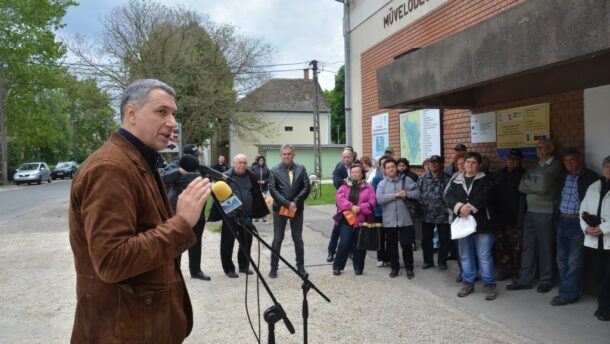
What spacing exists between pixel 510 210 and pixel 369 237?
6.73 feet

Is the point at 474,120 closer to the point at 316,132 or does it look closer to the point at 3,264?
the point at 3,264

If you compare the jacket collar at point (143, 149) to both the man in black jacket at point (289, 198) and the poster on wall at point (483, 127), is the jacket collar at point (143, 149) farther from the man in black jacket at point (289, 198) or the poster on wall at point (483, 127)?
the poster on wall at point (483, 127)

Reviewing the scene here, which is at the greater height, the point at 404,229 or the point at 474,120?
the point at 474,120

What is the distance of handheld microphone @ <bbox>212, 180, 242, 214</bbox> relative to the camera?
2.48 m

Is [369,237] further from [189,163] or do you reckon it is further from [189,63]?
[189,63]

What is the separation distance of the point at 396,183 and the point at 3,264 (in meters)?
6.98

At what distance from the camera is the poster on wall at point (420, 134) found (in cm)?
903

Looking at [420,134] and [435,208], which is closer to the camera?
[435,208]

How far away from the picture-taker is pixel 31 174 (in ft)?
119

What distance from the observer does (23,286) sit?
7.02 meters

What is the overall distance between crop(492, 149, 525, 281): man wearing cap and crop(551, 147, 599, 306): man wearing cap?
80 centimetres

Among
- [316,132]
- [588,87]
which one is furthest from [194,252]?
[316,132]

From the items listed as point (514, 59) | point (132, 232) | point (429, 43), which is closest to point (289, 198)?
point (514, 59)

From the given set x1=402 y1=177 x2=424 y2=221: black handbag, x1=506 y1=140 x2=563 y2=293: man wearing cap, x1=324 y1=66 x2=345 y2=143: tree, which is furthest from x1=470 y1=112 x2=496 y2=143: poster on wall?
x1=324 y1=66 x2=345 y2=143: tree
